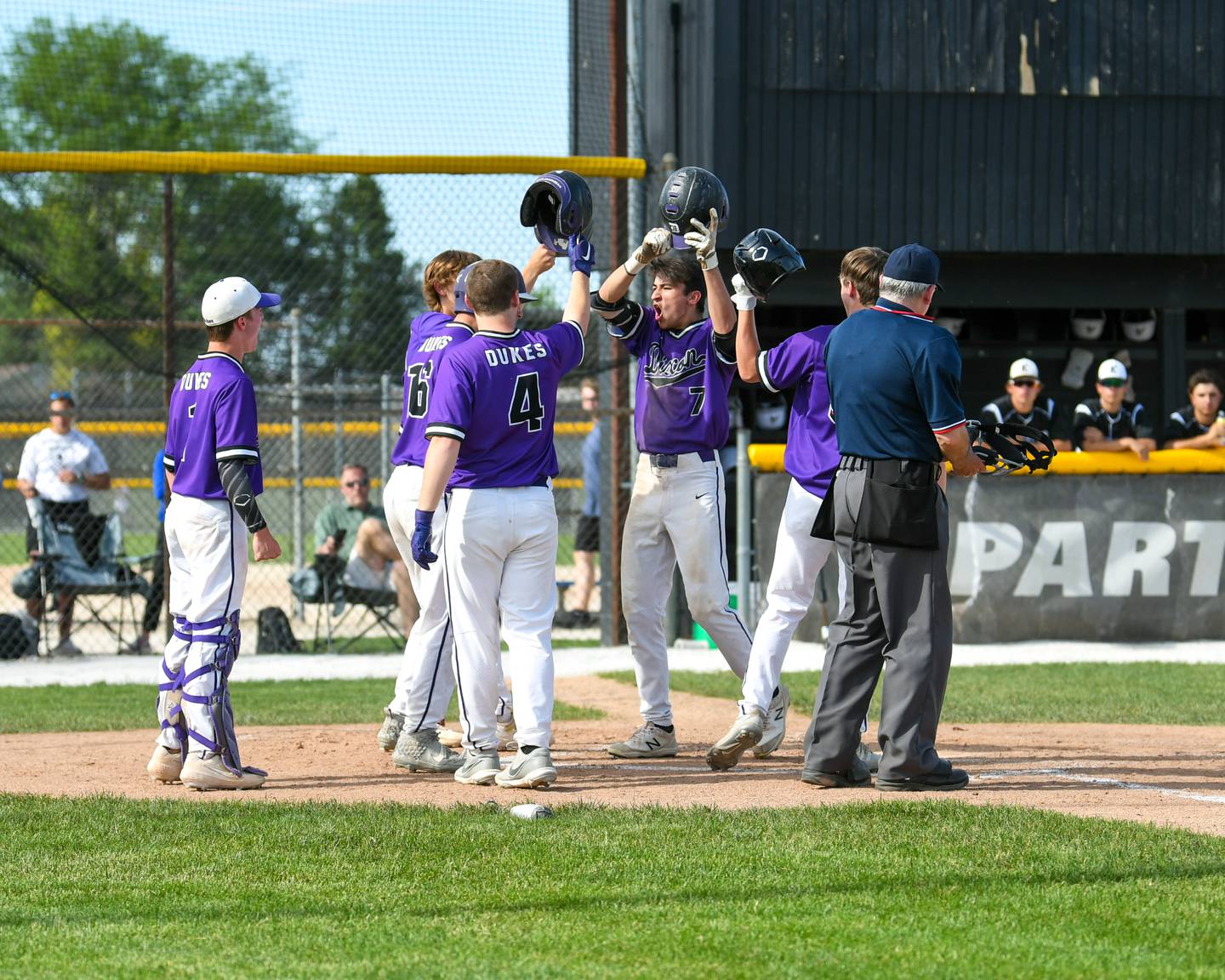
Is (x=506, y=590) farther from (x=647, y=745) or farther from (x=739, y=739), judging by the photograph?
(x=647, y=745)

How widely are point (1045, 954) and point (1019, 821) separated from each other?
156 cm

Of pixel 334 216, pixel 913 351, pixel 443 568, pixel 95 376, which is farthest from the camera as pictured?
pixel 334 216

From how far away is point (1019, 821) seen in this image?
214 inches

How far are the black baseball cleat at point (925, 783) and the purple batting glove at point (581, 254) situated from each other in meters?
2.38

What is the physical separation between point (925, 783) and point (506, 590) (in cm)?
179

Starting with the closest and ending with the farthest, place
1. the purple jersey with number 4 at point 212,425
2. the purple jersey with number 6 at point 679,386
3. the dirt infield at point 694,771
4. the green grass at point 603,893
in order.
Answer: the green grass at point 603,893 → the dirt infield at point 694,771 → the purple jersey with number 4 at point 212,425 → the purple jersey with number 6 at point 679,386

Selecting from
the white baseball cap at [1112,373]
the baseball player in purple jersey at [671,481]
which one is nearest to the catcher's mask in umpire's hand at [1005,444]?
the baseball player in purple jersey at [671,481]

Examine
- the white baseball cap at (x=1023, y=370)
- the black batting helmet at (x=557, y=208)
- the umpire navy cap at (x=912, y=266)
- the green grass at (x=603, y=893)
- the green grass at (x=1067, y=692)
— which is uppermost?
the black batting helmet at (x=557, y=208)

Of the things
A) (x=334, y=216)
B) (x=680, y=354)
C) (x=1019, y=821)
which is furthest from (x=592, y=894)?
(x=334, y=216)

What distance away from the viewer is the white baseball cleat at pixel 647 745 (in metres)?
7.17

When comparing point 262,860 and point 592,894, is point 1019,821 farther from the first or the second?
point 262,860

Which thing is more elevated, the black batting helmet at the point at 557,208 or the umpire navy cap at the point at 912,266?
the black batting helmet at the point at 557,208

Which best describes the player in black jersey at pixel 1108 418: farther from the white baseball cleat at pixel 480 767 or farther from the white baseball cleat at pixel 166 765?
the white baseball cleat at pixel 166 765

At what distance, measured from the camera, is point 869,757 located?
6777 millimetres
